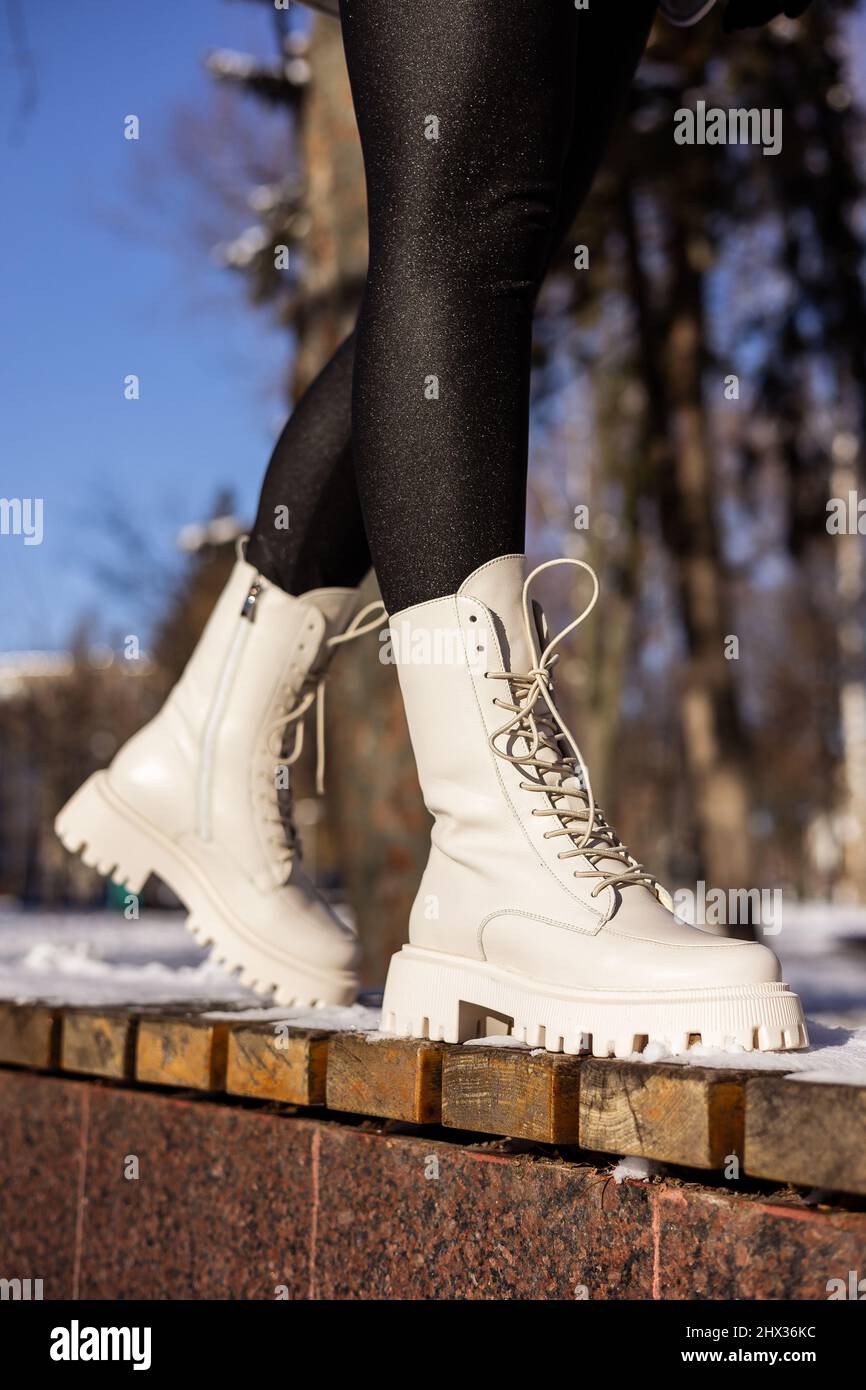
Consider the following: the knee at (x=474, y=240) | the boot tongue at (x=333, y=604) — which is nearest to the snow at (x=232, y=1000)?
the boot tongue at (x=333, y=604)

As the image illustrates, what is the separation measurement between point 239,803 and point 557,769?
2.14ft

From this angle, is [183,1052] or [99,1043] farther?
Result: [99,1043]

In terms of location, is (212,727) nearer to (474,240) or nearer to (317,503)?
(317,503)

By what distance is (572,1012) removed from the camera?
1.42 metres

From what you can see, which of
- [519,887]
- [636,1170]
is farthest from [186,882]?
[636,1170]

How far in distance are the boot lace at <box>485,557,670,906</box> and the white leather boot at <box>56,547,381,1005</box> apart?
493 mm

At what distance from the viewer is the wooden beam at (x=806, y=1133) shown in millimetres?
1081

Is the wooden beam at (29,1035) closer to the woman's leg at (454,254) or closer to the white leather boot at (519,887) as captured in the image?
the white leather boot at (519,887)

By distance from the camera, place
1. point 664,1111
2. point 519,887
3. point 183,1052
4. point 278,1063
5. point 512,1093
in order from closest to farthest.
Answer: point 664,1111, point 512,1093, point 519,887, point 278,1063, point 183,1052

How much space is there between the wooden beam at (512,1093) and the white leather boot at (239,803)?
22.1 inches

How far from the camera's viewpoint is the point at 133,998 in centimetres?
219

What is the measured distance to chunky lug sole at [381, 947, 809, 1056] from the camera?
4.37 feet

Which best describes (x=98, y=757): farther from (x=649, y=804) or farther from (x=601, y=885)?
(x=601, y=885)

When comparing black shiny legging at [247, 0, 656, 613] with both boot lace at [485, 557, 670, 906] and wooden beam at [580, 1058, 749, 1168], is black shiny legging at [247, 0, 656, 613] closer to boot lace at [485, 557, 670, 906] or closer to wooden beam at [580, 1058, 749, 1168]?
boot lace at [485, 557, 670, 906]
